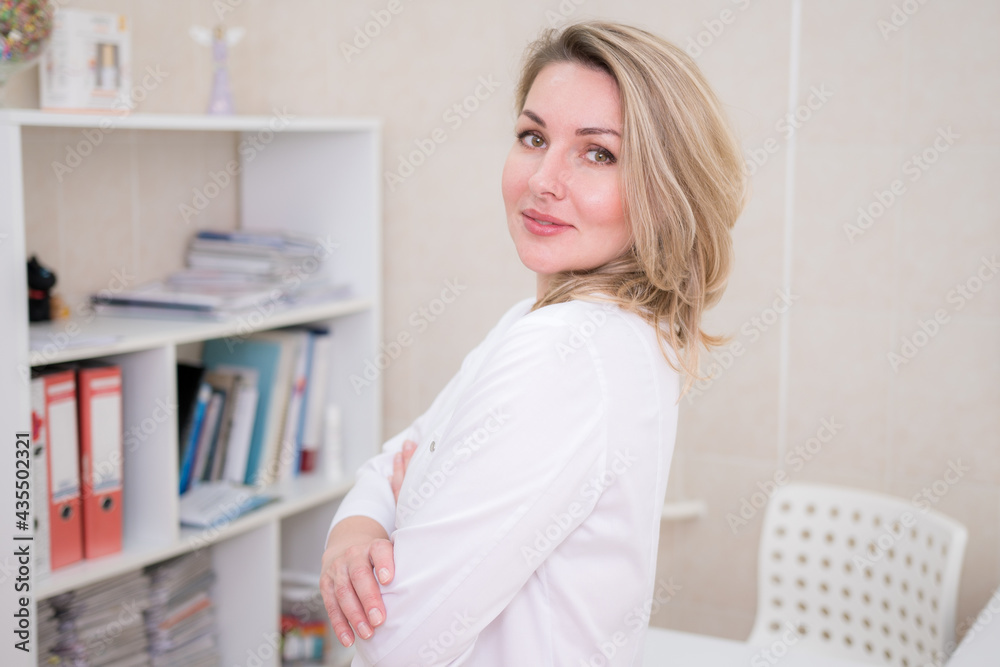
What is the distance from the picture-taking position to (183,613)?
236 centimetres

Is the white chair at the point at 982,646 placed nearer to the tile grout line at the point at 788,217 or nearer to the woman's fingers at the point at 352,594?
the tile grout line at the point at 788,217

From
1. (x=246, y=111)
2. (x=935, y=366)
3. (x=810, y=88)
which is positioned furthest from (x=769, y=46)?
(x=246, y=111)

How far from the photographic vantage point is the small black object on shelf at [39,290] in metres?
2.01

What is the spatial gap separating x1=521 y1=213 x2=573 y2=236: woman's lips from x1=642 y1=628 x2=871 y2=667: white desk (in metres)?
0.72

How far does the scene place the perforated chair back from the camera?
6.33 feet

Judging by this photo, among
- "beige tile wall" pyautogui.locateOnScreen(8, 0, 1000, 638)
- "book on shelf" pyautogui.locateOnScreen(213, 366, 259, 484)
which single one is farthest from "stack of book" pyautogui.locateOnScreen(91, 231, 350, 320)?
"book on shelf" pyautogui.locateOnScreen(213, 366, 259, 484)

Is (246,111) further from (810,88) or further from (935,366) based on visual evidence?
(935,366)

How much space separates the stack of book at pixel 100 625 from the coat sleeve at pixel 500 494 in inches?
50.4

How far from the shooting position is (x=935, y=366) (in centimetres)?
212

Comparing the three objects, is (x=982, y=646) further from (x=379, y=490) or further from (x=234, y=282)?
(x=234, y=282)

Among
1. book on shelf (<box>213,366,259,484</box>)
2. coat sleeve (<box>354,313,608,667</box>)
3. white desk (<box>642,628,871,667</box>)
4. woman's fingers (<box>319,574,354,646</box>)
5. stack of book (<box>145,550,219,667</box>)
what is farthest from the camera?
book on shelf (<box>213,366,259,484</box>)

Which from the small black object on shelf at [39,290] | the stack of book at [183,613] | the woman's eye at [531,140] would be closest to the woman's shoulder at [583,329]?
the woman's eye at [531,140]

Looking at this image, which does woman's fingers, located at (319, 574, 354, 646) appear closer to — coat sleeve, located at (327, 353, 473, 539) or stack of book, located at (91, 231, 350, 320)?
coat sleeve, located at (327, 353, 473, 539)

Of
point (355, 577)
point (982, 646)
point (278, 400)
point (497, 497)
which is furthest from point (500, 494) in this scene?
point (278, 400)
